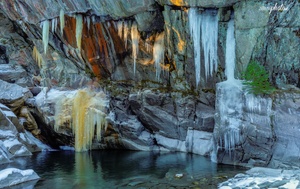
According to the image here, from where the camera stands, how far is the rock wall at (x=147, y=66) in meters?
14.7

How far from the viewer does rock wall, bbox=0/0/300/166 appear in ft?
48.1

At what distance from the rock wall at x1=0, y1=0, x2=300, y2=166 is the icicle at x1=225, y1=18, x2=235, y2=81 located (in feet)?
0.90

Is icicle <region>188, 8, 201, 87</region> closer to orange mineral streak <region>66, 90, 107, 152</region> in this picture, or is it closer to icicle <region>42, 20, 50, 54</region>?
orange mineral streak <region>66, 90, 107, 152</region>

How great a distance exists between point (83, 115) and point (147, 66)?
5.08 m

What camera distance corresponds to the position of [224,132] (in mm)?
15828

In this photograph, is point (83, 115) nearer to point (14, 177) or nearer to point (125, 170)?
point (125, 170)

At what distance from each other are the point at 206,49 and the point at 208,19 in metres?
1.45

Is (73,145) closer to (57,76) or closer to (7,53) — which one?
(57,76)

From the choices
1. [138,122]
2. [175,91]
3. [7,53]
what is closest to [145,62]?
[175,91]

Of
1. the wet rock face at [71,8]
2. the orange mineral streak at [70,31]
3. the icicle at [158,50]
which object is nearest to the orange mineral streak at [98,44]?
the orange mineral streak at [70,31]

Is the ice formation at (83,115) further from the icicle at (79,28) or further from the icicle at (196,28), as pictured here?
the icicle at (196,28)

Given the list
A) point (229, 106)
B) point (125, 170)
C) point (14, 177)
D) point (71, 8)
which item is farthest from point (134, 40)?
point (14, 177)

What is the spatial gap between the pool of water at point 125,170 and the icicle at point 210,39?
483cm

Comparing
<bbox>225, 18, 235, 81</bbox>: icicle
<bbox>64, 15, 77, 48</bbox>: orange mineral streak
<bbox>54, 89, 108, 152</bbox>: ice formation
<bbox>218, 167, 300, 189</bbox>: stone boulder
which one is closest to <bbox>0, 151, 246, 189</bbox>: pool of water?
<bbox>218, 167, 300, 189</bbox>: stone boulder
